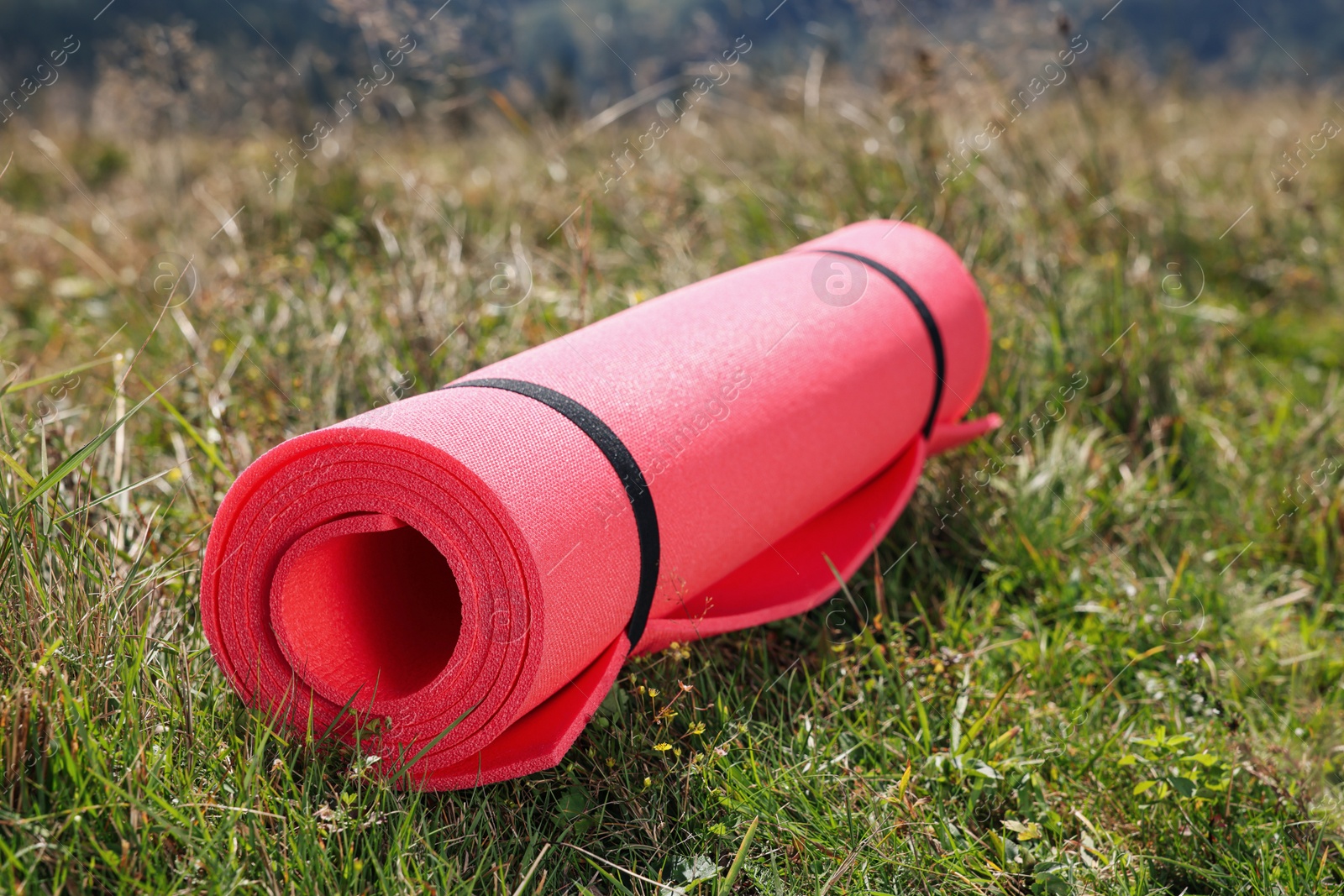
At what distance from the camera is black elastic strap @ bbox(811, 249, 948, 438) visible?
2.96 metres

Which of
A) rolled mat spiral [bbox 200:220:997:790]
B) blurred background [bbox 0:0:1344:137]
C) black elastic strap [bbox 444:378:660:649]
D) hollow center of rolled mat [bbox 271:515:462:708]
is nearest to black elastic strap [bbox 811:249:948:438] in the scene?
rolled mat spiral [bbox 200:220:997:790]

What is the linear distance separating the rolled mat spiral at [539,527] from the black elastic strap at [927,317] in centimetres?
34

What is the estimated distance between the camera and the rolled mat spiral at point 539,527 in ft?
6.04

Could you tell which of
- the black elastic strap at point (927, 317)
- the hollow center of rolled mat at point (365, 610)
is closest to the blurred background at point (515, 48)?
the black elastic strap at point (927, 317)

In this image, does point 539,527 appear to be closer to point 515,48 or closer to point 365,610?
point 365,610

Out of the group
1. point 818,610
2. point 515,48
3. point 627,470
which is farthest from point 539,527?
point 515,48

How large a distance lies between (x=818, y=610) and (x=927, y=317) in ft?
3.13

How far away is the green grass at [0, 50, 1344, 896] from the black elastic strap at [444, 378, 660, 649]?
229 mm

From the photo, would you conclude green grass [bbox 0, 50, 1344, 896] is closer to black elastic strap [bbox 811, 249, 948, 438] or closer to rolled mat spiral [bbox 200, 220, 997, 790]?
rolled mat spiral [bbox 200, 220, 997, 790]

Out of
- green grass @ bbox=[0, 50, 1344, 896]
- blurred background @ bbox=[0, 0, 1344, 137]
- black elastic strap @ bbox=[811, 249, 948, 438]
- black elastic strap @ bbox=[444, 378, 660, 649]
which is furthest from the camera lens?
blurred background @ bbox=[0, 0, 1344, 137]

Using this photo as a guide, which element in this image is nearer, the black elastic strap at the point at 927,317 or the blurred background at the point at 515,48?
the black elastic strap at the point at 927,317

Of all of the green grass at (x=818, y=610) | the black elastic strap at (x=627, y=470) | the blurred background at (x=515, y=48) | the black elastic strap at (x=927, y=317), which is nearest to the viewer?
the green grass at (x=818, y=610)

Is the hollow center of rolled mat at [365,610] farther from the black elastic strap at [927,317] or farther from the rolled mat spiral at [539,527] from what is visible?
the black elastic strap at [927,317]

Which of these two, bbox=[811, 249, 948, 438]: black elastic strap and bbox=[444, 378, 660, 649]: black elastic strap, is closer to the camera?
bbox=[444, 378, 660, 649]: black elastic strap
